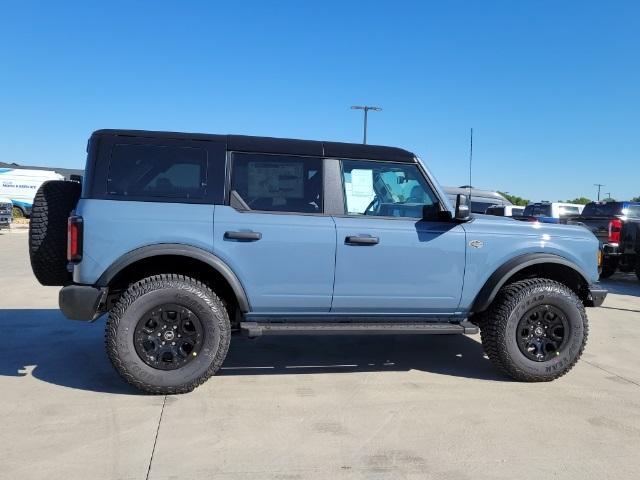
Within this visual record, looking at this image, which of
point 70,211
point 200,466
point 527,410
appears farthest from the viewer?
point 70,211

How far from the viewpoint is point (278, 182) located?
4.23m

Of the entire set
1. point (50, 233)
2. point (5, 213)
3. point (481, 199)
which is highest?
point (481, 199)

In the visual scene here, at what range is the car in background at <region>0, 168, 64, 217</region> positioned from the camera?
1093 inches

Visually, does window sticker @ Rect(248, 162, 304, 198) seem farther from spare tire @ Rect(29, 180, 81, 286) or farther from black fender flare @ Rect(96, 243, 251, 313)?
spare tire @ Rect(29, 180, 81, 286)

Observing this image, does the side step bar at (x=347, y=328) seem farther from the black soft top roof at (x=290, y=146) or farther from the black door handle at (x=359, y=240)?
the black soft top roof at (x=290, y=146)

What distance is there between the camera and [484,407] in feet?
12.8

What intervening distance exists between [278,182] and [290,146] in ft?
1.03

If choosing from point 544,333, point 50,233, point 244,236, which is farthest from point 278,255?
point 544,333

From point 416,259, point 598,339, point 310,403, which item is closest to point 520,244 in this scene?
point 416,259

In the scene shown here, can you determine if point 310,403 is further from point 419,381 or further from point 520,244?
point 520,244

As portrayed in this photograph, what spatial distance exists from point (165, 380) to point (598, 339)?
196 inches

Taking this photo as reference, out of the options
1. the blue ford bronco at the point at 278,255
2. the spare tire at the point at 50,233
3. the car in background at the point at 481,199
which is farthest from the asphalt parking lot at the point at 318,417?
the car in background at the point at 481,199

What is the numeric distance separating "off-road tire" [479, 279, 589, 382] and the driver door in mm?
406

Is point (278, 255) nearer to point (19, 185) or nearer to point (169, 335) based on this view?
point (169, 335)
